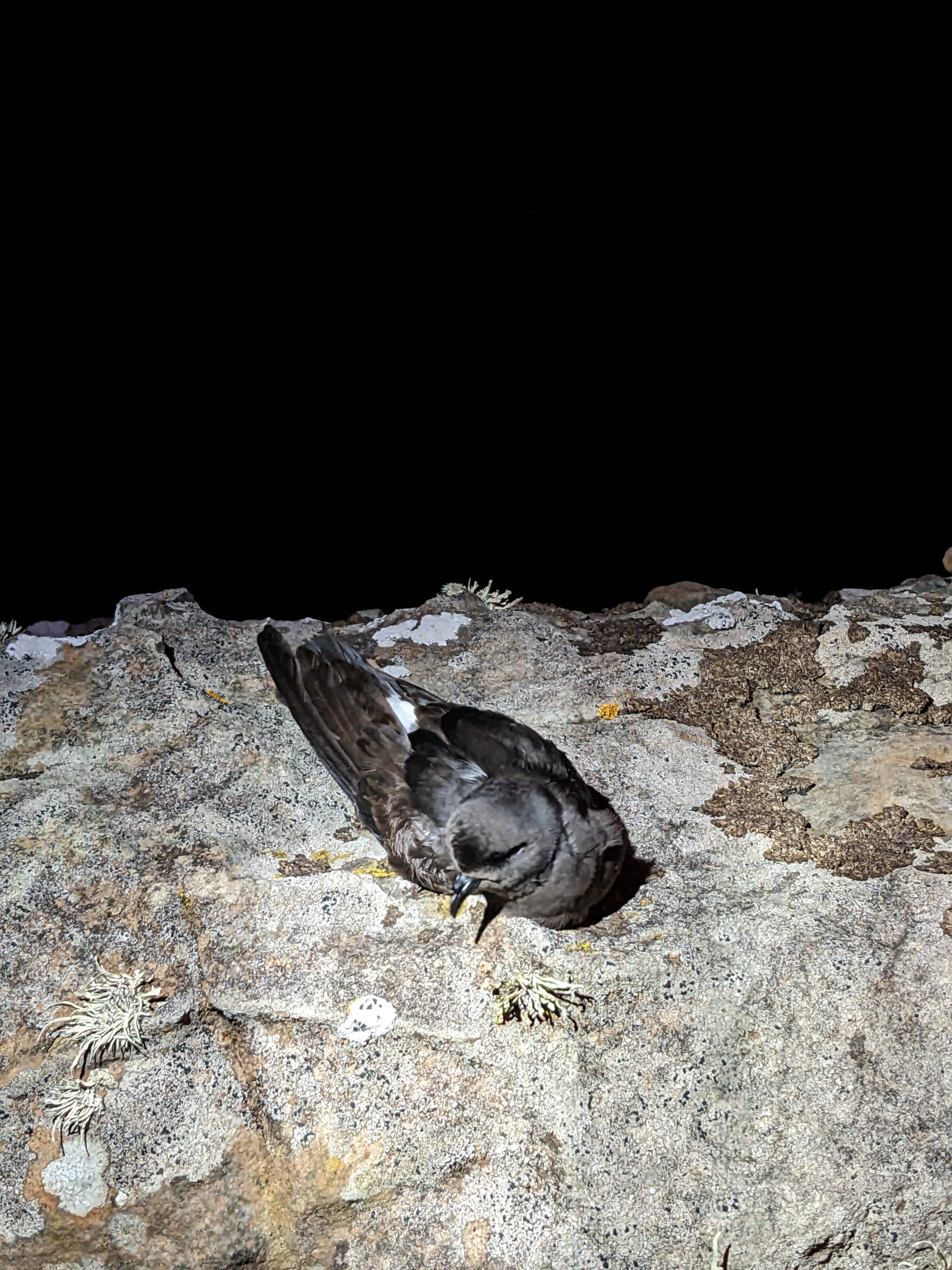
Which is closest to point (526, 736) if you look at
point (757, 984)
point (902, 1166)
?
point (757, 984)

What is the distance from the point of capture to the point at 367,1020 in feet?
11.2

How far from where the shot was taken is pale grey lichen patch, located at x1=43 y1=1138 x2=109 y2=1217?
10.7 ft

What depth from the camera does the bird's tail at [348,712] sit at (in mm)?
4156

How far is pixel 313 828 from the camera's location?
421cm

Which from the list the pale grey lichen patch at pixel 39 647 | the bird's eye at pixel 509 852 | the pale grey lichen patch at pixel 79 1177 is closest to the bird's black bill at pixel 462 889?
the bird's eye at pixel 509 852

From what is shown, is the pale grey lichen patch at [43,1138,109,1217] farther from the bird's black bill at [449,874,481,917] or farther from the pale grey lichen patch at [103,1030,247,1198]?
the bird's black bill at [449,874,481,917]

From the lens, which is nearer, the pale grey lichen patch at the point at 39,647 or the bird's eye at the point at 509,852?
the bird's eye at the point at 509,852

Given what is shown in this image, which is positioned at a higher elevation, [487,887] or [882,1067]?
[487,887]

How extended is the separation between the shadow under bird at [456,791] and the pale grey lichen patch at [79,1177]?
1342 mm

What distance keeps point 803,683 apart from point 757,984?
1755 millimetres

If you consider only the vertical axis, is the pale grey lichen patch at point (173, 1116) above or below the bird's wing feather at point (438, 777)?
below

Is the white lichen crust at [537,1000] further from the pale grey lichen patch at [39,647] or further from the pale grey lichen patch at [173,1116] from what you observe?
the pale grey lichen patch at [39,647]

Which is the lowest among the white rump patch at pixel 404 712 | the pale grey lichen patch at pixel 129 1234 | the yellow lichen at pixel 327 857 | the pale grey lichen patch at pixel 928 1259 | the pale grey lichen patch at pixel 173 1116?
the pale grey lichen patch at pixel 928 1259

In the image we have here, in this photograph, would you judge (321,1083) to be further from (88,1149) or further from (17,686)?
(17,686)
